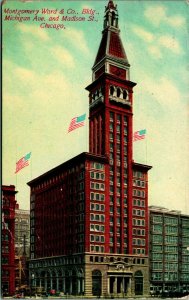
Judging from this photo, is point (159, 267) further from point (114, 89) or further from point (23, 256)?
point (114, 89)

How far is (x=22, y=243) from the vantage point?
44469 millimetres

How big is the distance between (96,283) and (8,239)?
9.01 metres

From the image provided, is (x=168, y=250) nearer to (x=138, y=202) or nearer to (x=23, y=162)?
(x=138, y=202)

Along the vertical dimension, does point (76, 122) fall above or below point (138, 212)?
above

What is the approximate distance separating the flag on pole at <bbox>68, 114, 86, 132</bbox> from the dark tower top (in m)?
3.55

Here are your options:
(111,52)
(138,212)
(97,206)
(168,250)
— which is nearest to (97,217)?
(97,206)

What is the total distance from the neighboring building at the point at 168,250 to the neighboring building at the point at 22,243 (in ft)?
36.9

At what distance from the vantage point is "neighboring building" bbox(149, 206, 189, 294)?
43.8 m

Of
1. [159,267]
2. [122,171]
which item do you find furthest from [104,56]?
[159,267]

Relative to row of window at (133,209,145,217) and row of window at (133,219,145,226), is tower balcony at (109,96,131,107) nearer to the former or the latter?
row of window at (133,209,145,217)

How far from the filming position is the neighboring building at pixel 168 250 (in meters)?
43.8

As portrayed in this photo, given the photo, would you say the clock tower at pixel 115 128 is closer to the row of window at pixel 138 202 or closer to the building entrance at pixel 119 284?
the row of window at pixel 138 202

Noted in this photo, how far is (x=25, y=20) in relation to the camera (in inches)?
1422

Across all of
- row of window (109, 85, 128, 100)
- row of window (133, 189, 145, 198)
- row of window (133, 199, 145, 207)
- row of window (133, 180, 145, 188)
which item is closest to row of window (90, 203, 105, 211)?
row of window (133, 199, 145, 207)
